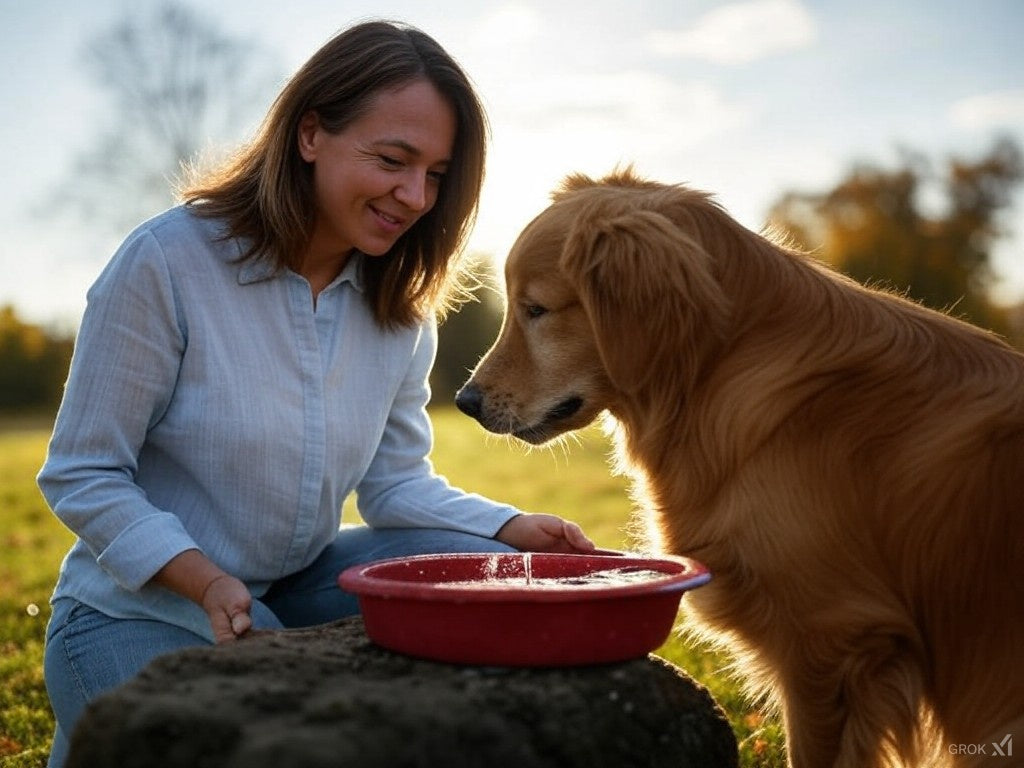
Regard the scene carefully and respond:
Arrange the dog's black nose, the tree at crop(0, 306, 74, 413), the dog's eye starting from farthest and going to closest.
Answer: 1. the tree at crop(0, 306, 74, 413)
2. the dog's black nose
3. the dog's eye

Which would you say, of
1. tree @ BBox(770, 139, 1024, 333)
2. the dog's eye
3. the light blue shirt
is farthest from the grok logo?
tree @ BBox(770, 139, 1024, 333)

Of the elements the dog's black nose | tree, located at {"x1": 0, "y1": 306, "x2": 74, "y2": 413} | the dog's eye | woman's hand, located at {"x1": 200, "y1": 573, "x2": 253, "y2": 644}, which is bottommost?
tree, located at {"x1": 0, "y1": 306, "x2": 74, "y2": 413}

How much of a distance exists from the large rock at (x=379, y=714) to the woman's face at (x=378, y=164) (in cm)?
138

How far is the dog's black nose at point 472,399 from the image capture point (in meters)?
3.59

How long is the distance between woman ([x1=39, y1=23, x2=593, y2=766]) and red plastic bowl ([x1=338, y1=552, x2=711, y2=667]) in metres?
0.49

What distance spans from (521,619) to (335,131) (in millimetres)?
1780

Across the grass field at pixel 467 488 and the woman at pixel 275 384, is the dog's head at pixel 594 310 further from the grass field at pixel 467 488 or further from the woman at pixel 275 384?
the grass field at pixel 467 488

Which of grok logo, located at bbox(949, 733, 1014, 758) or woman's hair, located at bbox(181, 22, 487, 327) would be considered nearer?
grok logo, located at bbox(949, 733, 1014, 758)

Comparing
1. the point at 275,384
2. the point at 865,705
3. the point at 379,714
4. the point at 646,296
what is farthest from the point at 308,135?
the point at 865,705

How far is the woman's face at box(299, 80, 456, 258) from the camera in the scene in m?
3.21

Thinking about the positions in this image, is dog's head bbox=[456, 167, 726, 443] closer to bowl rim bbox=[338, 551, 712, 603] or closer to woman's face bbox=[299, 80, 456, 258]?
woman's face bbox=[299, 80, 456, 258]

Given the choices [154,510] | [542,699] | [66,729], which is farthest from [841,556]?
[66,729]

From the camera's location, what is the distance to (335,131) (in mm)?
3256

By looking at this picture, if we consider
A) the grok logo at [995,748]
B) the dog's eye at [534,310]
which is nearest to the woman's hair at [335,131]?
the dog's eye at [534,310]
